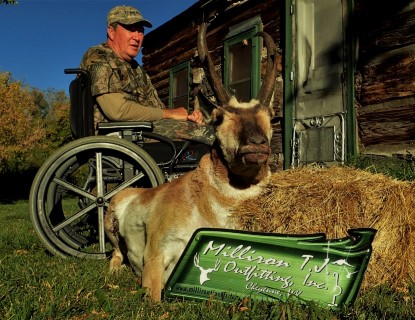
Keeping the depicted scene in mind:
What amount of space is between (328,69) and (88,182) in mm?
5164

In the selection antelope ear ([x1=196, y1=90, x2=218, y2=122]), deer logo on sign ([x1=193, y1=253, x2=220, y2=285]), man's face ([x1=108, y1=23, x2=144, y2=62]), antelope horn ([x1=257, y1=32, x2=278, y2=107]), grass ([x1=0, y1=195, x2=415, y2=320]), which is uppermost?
man's face ([x1=108, y1=23, x2=144, y2=62])

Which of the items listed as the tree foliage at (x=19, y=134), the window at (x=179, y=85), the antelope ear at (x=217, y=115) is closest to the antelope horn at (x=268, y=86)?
the antelope ear at (x=217, y=115)

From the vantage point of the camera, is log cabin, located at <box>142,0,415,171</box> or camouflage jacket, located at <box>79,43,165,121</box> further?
log cabin, located at <box>142,0,415,171</box>

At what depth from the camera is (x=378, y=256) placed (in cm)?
308

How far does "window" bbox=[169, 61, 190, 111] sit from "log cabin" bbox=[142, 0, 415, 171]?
5.58 feet

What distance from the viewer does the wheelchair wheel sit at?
171 inches

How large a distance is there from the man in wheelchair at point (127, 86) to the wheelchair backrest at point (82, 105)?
115 mm

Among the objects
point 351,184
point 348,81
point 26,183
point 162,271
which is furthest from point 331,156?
point 26,183

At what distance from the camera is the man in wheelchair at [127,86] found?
4828mm

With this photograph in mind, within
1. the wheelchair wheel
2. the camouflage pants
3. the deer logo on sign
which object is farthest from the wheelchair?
the deer logo on sign

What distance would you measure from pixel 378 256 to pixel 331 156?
4.94 meters

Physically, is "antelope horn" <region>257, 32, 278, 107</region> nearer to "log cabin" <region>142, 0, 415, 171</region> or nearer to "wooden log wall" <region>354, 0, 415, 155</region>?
"log cabin" <region>142, 0, 415, 171</region>

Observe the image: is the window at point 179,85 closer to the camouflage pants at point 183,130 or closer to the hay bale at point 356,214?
the camouflage pants at point 183,130

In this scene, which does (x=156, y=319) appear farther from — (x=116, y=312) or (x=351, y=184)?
(x=351, y=184)
